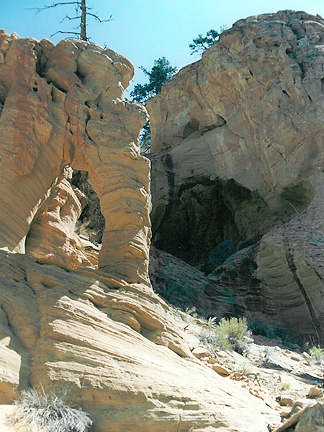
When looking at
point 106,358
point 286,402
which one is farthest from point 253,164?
point 106,358

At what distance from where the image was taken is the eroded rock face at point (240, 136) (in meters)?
16.4

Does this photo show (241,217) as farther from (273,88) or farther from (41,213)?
(41,213)

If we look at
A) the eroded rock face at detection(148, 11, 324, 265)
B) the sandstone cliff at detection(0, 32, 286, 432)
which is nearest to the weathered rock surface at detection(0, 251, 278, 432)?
the sandstone cliff at detection(0, 32, 286, 432)

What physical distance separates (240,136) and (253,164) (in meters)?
1.36

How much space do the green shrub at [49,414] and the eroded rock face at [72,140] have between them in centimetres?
298

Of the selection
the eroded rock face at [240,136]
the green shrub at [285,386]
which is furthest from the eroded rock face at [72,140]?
the eroded rock face at [240,136]

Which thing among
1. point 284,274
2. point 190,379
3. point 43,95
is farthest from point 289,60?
point 190,379

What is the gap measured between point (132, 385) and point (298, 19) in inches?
700

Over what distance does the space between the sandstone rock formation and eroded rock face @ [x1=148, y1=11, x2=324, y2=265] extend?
Answer: 0.15ft

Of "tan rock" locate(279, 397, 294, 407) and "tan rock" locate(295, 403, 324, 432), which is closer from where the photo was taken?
"tan rock" locate(295, 403, 324, 432)

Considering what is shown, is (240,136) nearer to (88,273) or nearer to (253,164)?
(253,164)

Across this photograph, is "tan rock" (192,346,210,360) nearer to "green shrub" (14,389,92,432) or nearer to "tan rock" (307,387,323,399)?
"tan rock" (307,387,323,399)

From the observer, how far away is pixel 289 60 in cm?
1712

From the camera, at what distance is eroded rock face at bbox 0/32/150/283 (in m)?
8.05
